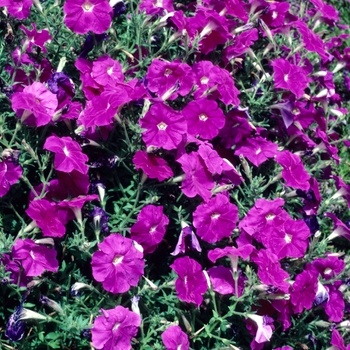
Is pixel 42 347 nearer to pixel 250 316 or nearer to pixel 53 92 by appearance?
pixel 250 316

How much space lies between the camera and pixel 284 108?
3.23 m

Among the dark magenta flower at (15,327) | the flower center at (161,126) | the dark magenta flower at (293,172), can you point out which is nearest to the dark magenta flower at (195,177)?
the flower center at (161,126)

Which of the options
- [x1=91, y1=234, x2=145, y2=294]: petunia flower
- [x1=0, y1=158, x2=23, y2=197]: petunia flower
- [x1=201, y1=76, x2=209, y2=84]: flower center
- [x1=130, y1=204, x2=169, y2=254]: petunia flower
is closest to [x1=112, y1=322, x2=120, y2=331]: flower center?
[x1=91, y1=234, x2=145, y2=294]: petunia flower

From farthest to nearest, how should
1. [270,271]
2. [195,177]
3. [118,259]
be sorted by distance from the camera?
1. [195,177]
2. [270,271]
3. [118,259]

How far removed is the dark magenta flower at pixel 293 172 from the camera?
2.94m

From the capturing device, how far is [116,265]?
2504 mm

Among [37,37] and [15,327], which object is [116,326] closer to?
[15,327]

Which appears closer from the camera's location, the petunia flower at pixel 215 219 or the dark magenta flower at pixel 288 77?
the petunia flower at pixel 215 219

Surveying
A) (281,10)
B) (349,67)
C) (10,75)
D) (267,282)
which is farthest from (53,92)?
(349,67)

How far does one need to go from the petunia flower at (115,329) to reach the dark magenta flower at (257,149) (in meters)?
1.09

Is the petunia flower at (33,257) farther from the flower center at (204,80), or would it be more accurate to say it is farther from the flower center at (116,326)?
the flower center at (204,80)

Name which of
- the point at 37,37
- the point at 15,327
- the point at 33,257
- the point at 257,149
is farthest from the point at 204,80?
the point at 15,327

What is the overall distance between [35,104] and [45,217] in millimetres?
520

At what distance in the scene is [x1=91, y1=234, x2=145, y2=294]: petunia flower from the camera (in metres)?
2.49
